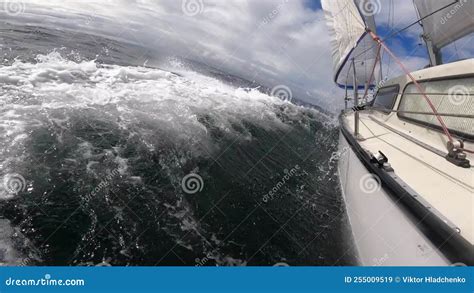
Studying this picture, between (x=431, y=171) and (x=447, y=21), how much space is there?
7232 mm

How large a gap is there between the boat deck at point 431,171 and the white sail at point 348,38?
10.7 feet

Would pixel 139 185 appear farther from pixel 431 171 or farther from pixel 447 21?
pixel 447 21

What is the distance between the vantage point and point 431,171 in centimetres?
377

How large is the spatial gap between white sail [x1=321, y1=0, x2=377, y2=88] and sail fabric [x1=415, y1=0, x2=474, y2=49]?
6.02ft

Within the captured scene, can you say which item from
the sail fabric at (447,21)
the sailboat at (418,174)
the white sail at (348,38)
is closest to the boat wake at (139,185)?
the sailboat at (418,174)

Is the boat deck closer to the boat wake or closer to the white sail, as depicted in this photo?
the boat wake

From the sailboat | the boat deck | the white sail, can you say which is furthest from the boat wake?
the white sail

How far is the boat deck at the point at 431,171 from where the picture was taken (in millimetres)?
2744

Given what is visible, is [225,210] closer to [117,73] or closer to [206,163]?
[206,163]

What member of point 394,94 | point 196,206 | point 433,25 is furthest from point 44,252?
point 433,25

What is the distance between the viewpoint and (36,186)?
465 centimetres

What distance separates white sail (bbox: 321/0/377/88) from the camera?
8.61 metres

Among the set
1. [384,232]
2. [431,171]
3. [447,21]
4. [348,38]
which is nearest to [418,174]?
[431,171]
